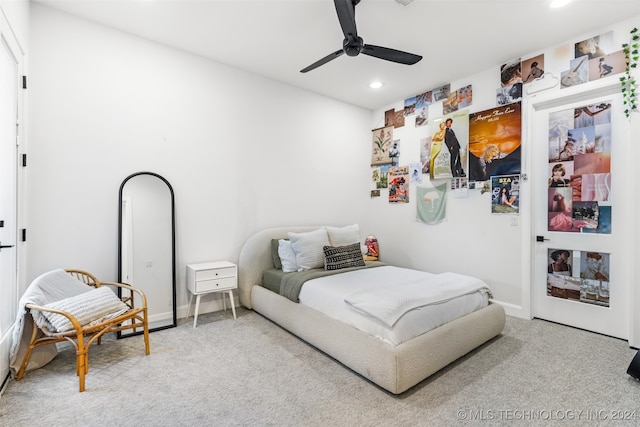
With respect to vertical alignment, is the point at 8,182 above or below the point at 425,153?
below

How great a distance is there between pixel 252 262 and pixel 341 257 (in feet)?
3.44

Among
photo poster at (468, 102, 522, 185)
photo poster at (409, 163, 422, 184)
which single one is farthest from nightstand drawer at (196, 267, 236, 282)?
photo poster at (468, 102, 522, 185)

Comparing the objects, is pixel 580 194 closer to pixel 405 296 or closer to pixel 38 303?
pixel 405 296

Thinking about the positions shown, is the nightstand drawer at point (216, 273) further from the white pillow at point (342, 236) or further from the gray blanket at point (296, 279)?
the white pillow at point (342, 236)

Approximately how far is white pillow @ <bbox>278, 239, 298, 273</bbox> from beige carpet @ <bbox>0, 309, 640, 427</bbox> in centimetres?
93

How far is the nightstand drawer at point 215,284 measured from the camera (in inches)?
123

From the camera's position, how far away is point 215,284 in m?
3.23

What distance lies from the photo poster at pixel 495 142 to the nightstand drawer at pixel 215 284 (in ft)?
10.1

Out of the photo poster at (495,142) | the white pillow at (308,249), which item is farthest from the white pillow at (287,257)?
the photo poster at (495,142)

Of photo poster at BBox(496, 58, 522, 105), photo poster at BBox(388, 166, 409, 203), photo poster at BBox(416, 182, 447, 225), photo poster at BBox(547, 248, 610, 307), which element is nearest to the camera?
photo poster at BBox(547, 248, 610, 307)

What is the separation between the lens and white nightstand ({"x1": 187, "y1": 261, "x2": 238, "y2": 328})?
10.3 feet

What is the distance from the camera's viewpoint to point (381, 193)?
493cm

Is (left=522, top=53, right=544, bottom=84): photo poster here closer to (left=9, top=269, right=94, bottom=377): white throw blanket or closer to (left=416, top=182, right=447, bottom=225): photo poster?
(left=416, top=182, right=447, bottom=225): photo poster

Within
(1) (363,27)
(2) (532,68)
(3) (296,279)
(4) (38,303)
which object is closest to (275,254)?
(3) (296,279)
